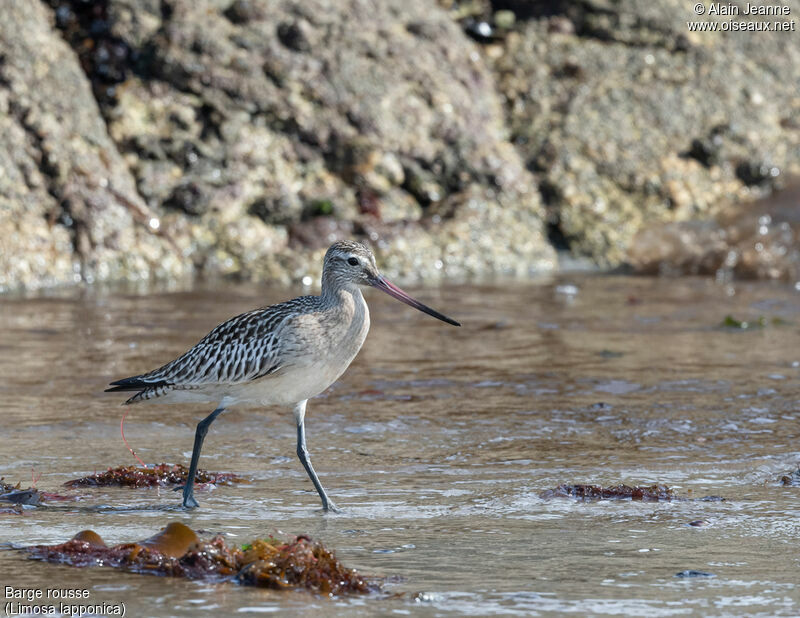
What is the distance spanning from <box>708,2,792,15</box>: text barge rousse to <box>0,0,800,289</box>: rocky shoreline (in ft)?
1.63

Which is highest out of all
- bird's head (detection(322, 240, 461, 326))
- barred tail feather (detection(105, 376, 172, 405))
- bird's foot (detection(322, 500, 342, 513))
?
bird's head (detection(322, 240, 461, 326))

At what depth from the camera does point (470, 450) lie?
6.61 m

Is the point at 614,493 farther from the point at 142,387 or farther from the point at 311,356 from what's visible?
the point at 142,387

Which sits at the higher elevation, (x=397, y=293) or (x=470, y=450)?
(x=397, y=293)

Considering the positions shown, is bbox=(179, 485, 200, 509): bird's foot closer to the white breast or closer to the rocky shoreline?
the white breast

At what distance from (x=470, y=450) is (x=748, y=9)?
38.4ft

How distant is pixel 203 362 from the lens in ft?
19.7

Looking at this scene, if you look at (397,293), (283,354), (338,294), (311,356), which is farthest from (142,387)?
(397,293)

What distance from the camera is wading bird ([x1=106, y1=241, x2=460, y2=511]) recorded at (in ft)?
19.1

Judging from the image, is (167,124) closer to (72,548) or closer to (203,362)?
(203,362)

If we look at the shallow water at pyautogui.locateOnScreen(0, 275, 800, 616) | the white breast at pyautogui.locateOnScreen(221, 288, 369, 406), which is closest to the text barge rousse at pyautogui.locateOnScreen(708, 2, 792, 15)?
the shallow water at pyautogui.locateOnScreen(0, 275, 800, 616)

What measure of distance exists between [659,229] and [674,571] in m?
10.2

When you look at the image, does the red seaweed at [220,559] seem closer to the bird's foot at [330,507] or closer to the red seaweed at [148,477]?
the bird's foot at [330,507]

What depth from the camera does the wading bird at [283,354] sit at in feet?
19.1
